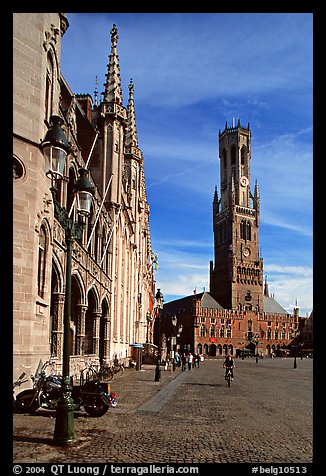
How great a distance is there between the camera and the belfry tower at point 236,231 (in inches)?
5354

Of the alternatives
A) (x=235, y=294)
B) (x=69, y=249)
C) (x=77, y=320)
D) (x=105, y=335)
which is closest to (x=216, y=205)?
(x=235, y=294)

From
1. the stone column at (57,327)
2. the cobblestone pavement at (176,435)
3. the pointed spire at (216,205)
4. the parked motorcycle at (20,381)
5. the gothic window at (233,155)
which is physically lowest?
the cobblestone pavement at (176,435)

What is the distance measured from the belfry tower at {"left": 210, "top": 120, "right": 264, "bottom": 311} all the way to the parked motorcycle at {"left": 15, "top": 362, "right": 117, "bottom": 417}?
122 metres

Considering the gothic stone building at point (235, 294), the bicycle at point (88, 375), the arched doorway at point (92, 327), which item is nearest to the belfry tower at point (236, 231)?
the gothic stone building at point (235, 294)

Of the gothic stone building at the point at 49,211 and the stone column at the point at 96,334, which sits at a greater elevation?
the gothic stone building at the point at 49,211

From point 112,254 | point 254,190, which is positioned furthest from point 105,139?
point 254,190

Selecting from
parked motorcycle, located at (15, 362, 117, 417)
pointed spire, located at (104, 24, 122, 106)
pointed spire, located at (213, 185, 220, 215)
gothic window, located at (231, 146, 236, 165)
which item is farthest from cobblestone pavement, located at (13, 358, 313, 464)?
gothic window, located at (231, 146, 236, 165)

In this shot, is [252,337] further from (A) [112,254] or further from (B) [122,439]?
(B) [122,439]

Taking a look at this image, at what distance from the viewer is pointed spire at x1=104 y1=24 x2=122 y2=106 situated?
41166mm

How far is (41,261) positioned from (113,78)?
29337mm

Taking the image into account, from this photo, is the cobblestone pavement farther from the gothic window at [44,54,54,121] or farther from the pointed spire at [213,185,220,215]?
the pointed spire at [213,185,220,215]

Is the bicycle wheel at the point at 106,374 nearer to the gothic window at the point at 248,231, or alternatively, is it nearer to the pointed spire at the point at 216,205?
the gothic window at the point at 248,231

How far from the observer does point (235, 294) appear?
441 ft
